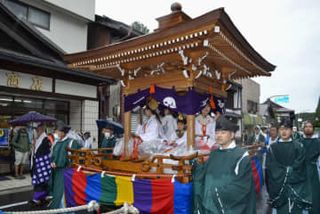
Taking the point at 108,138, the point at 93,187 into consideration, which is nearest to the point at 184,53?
the point at 93,187

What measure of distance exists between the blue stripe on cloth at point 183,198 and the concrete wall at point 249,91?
23069 mm

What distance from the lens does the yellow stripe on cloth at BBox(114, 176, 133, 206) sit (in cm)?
443

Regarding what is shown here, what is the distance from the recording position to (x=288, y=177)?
4.47 meters

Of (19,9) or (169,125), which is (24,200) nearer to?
(169,125)

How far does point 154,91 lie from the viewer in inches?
215

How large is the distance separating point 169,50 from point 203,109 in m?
1.49

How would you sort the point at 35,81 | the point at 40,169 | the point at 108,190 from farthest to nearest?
the point at 35,81 < the point at 40,169 < the point at 108,190

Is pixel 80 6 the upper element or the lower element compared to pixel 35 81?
upper

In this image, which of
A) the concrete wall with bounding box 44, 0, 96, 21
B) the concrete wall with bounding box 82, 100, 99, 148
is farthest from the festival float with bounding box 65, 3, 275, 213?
the concrete wall with bounding box 44, 0, 96, 21

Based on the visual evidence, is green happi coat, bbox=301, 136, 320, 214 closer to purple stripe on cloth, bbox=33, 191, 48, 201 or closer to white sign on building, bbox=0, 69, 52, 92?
purple stripe on cloth, bbox=33, 191, 48, 201

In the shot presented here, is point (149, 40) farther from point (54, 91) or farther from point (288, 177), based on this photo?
point (54, 91)

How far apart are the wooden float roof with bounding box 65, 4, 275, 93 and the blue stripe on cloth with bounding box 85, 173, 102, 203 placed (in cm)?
224

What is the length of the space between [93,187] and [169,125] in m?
2.44

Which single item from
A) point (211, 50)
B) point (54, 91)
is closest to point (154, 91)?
point (211, 50)
